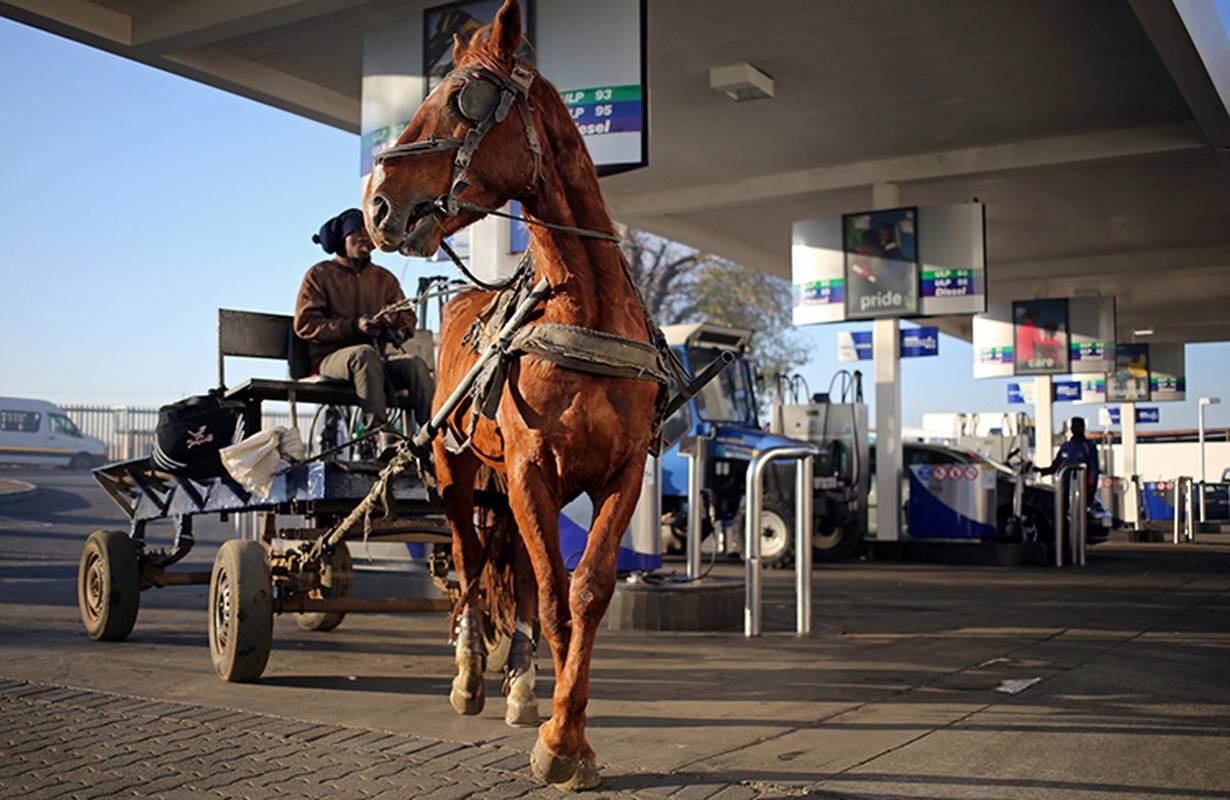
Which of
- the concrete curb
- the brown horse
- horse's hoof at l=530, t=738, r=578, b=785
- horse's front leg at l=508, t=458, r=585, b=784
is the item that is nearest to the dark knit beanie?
the brown horse

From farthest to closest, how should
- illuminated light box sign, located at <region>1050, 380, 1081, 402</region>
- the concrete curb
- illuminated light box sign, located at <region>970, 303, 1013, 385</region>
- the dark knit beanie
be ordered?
illuminated light box sign, located at <region>1050, 380, 1081, 402</region>
illuminated light box sign, located at <region>970, 303, 1013, 385</region>
the concrete curb
the dark knit beanie

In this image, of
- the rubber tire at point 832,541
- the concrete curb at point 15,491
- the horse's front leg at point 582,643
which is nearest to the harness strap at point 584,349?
the horse's front leg at point 582,643

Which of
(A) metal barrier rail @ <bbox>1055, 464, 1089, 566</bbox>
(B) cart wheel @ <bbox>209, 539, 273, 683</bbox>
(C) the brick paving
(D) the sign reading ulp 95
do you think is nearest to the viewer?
(C) the brick paving

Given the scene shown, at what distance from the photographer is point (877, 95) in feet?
53.6

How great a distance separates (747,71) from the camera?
15.2 metres

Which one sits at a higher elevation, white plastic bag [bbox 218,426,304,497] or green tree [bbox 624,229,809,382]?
green tree [bbox 624,229,809,382]

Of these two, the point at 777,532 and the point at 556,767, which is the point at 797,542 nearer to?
the point at 556,767

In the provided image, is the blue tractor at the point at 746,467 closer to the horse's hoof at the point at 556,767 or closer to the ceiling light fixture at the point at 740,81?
the ceiling light fixture at the point at 740,81

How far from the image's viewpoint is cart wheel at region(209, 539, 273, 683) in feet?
21.8

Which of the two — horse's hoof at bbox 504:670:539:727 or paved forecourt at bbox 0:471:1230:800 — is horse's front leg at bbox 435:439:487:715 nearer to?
paved forecourt at bbox 0:471:1230:800

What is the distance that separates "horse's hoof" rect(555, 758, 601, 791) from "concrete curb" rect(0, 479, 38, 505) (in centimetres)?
2116

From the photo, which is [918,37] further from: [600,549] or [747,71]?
[600,549]

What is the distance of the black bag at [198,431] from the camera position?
7.59 m

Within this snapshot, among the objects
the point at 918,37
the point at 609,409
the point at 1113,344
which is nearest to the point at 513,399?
the point at 609,409
